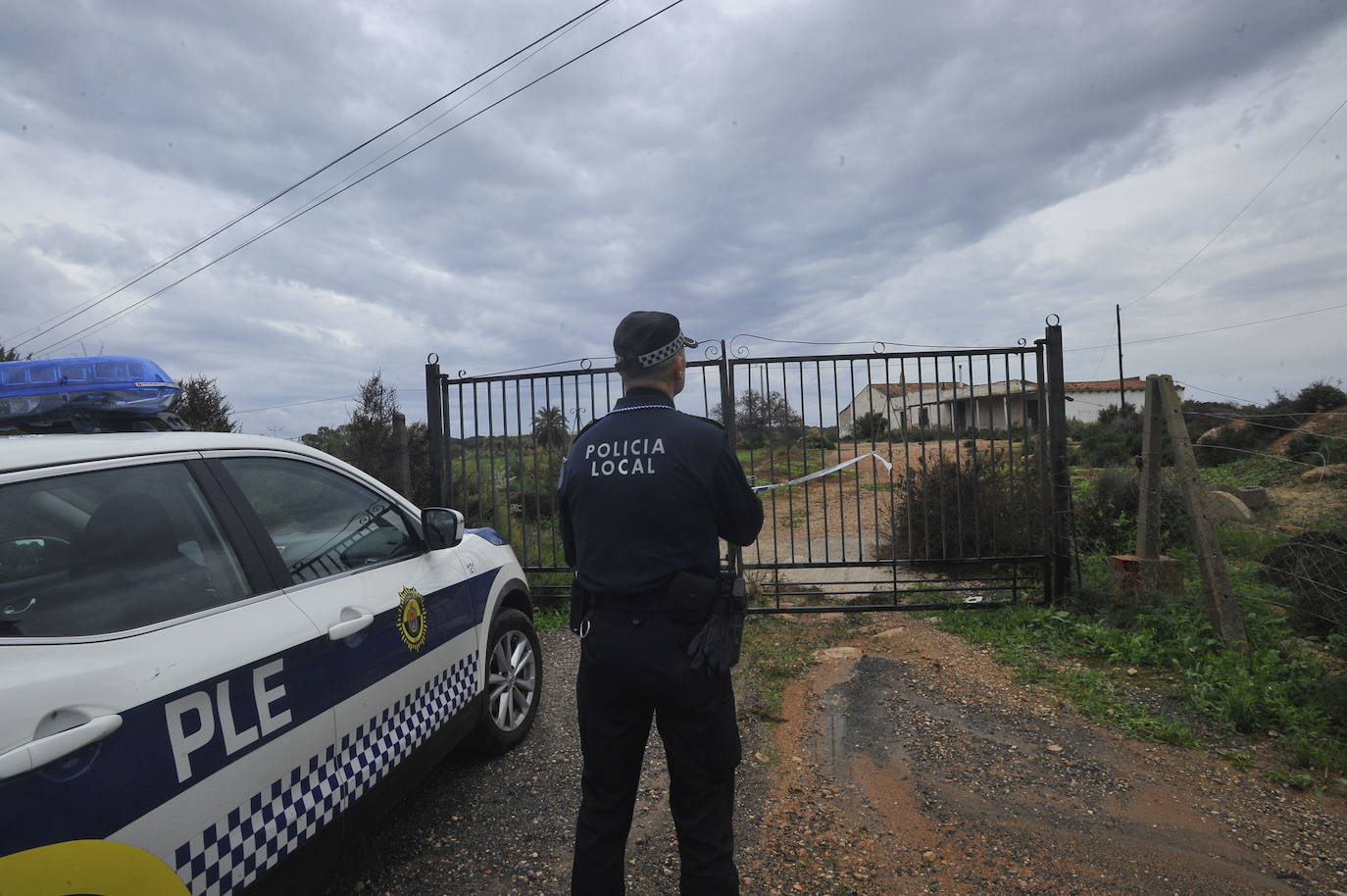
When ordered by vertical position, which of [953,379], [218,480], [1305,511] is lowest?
[1305,511]

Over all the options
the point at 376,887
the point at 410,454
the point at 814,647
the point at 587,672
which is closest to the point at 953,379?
the point at 814,647

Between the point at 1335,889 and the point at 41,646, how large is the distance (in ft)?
12.5

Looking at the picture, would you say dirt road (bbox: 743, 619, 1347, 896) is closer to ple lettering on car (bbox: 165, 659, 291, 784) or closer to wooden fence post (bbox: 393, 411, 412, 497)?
ple lettering on car (bbox: 165, 659, 291, 784)

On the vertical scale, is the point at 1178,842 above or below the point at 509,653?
below

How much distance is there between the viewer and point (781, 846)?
2.75 m

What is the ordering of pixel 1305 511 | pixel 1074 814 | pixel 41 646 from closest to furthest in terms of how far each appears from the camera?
pixel 41 646
pixel 1074 814
pixel 1305 511

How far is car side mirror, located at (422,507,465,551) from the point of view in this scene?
2.93 metres

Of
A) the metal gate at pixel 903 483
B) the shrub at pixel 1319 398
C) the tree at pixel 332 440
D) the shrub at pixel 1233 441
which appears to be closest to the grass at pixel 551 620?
the metal gate at pixel 903 483

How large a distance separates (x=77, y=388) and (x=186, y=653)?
90 cm

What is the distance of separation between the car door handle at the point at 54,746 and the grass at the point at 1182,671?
13.7ft

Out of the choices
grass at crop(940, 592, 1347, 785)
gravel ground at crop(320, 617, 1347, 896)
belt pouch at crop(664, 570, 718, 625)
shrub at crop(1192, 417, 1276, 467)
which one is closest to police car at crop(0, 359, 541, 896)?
gravel ground at crop(320, 617, 1347, 896)

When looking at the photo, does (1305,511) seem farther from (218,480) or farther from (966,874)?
(218,480)

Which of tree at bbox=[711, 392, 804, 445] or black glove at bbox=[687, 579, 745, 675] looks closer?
black glove at bbox=[687, 579, 745, 675]

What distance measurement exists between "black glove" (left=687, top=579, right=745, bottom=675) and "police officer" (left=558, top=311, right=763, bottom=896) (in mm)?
23
